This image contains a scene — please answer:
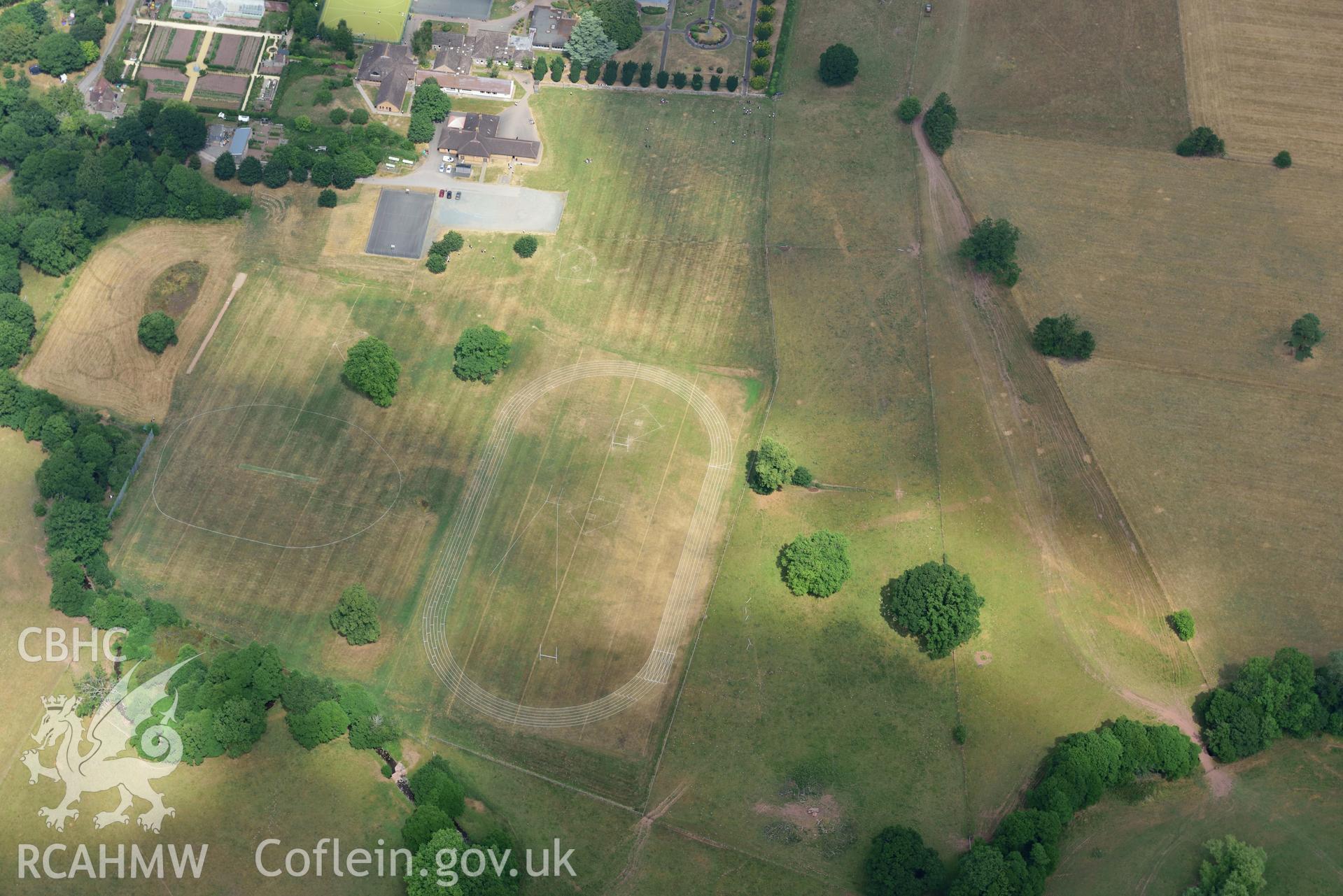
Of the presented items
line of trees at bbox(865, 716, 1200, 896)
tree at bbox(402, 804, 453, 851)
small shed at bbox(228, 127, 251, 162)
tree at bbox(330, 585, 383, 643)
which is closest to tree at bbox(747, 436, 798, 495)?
line of trees at bbox(865, 716, 1200, 896)

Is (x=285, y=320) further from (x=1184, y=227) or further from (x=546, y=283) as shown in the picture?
(x=1184, y=227)

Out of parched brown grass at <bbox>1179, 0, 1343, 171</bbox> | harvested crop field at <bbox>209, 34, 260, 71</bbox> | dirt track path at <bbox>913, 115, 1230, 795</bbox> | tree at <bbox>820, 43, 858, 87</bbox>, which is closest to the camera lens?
dirt track path at <bbox>913, 115, 1230, 795</bbox>

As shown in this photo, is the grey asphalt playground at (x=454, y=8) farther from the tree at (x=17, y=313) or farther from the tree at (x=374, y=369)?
the tree at (x=17, y=313)

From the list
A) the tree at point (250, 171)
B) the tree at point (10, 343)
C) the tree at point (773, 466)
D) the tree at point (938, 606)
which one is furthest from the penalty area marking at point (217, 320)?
the tree at point (938, 606)

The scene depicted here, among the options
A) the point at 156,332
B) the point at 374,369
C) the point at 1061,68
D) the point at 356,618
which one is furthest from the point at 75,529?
the point at 1061,68

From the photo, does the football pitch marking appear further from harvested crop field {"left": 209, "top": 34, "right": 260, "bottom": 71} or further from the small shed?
harvested crop field {"left": 209, "top": 34, "right": 260, "bottom": 71}

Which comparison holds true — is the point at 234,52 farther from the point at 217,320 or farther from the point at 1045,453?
the point at 1045,453

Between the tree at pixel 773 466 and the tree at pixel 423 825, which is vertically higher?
the tree at pixel 773 466
